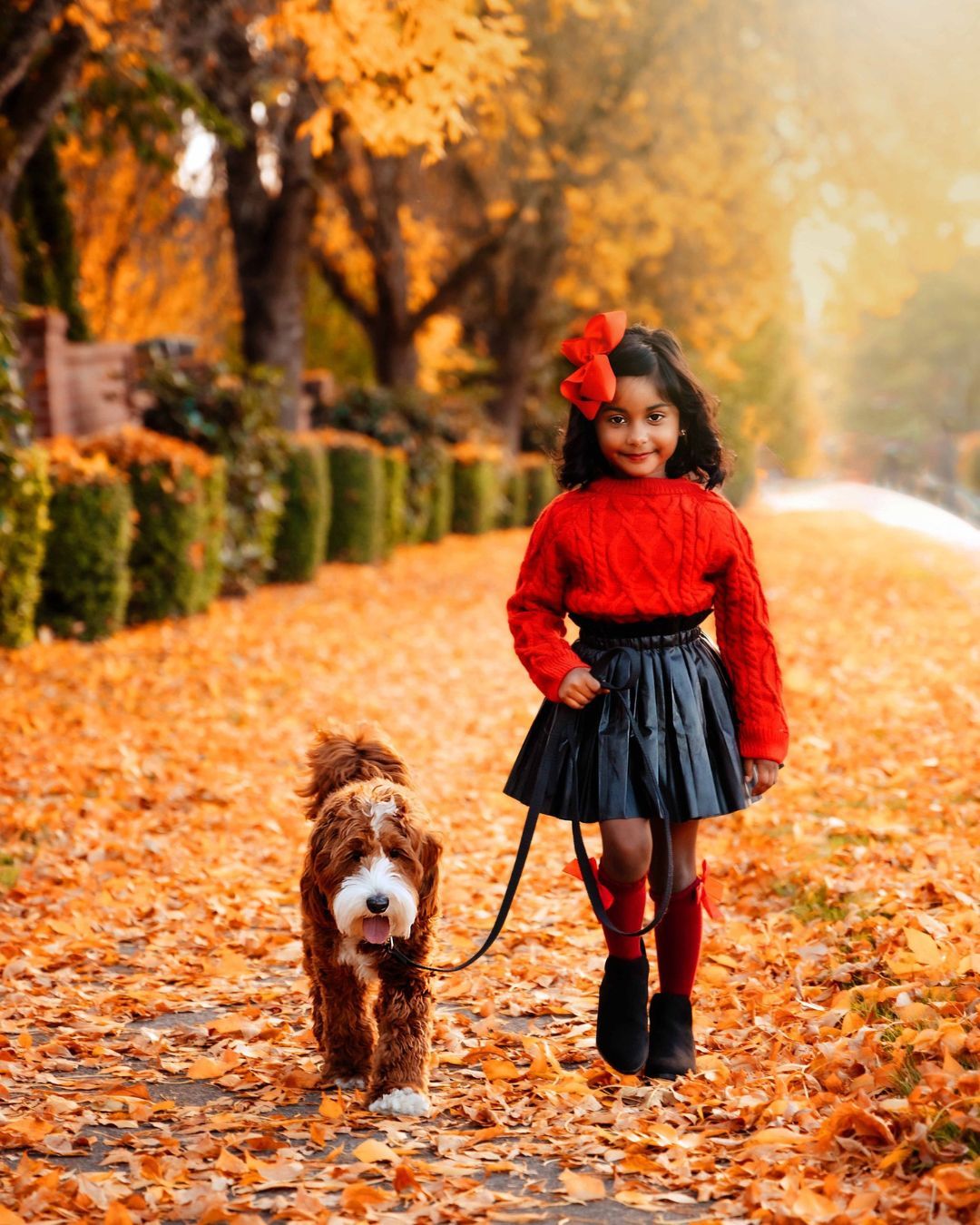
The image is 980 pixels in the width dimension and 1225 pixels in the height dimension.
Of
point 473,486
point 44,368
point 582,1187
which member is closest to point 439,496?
point 473,486

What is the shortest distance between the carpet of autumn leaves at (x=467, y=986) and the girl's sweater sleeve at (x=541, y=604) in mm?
503

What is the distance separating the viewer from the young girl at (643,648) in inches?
141

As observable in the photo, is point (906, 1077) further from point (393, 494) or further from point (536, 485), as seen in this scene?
point (536, 485)

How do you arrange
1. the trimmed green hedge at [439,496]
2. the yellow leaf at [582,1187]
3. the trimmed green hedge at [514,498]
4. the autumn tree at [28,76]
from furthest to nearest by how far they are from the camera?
the trimmed green hedge at [514,498], the trimmed green hedge at [439,496], the autumn tree at [28,76], the yellow leaf at [582,1187]

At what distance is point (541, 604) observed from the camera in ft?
12.4

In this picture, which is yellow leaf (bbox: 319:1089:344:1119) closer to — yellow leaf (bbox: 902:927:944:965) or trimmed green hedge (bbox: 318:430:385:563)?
yellow leaf (bbox: 902:927:944:965)

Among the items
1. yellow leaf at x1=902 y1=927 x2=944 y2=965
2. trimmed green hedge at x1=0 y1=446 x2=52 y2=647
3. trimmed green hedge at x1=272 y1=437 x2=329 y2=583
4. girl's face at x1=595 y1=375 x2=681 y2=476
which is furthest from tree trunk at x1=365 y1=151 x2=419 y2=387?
yellow leaf at x1=902 y1=927 x2=944 y2=965

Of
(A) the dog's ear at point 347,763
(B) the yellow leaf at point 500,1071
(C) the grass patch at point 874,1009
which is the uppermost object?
(A) the dog's ear at point 347,763

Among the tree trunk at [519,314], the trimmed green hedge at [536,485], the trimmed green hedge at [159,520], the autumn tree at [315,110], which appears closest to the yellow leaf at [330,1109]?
the autumn tree at [315,110]

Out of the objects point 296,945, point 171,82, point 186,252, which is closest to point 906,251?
point 186,252

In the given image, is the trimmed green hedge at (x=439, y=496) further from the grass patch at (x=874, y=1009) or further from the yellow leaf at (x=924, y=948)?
→ the grass patch at (x=874, y=1009)

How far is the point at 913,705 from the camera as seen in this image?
29.6 ft

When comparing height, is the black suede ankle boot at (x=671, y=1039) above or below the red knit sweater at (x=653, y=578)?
below

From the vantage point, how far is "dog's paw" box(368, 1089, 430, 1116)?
3605 millimetres
